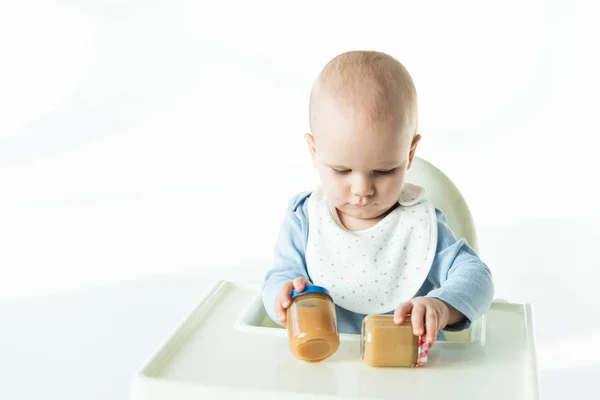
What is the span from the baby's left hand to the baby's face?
0.19m

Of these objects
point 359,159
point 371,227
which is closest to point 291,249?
point 371,227

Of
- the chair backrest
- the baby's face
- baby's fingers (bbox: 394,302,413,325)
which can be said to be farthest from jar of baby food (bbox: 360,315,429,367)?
the chair backrest

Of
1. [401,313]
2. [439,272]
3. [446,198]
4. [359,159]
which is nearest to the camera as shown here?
[401,313]

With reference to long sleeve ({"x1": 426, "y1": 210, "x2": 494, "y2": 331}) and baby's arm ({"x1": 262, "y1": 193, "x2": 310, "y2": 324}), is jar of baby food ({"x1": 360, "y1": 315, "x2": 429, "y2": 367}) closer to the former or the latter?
long sleeve ({"x1": 426, "y1": 210, "x2": 494, "y2": 331})

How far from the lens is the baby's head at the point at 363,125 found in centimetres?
128

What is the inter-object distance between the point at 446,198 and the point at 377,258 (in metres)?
0.25

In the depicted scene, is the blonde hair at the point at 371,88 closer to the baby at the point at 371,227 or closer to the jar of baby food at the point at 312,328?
the baby at the point at 371,227

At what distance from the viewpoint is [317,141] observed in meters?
1.34

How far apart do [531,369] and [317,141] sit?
0.42 meters

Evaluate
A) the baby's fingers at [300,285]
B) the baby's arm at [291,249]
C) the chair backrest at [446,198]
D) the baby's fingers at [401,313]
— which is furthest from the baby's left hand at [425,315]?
the chair backrest at [446,198]

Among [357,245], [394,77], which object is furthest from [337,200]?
[394,77]

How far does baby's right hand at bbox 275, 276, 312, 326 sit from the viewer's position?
1.27 m

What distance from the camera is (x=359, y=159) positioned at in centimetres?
130

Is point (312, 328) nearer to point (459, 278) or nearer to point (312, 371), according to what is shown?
point (312, 371)
